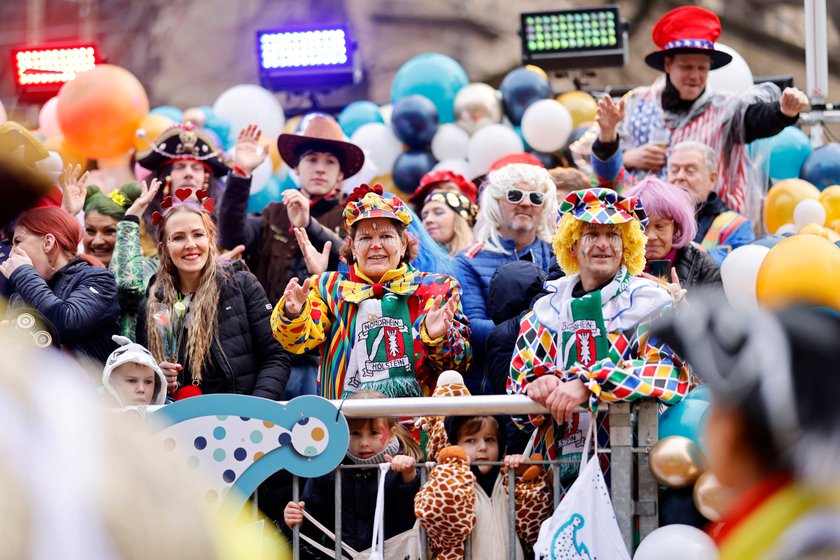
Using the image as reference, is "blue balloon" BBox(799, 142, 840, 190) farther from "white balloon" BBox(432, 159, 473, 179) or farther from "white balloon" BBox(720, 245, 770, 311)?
"white balloon" BBox(720, 245, 770, 311)

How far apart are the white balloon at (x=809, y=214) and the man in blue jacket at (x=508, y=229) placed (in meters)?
2.03

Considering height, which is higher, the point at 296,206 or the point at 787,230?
the point at 296,206

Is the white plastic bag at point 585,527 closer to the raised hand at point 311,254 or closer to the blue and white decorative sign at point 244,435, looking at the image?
the blue and white decorative sign at point 244,435

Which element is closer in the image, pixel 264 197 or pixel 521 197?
pixel 521 197

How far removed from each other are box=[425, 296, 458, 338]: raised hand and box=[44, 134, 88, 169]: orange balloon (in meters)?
5.19

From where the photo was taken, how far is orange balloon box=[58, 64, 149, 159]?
9328 millimetres

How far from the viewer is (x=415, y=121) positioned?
9805mm

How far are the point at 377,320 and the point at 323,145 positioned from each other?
1.86 metres

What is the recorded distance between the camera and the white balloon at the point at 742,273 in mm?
5488

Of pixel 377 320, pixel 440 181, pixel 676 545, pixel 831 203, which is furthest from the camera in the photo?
pixel 831 203

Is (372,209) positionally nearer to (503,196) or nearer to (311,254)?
(311,254)

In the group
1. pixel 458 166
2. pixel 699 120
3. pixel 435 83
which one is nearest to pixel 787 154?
pixel 458 166

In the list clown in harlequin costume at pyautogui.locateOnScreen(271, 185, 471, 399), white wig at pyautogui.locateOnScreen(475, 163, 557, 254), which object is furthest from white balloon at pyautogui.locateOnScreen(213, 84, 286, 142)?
clown in harlequin costume at pyautogui.locateOnScreen(271, 185, 471, 399)

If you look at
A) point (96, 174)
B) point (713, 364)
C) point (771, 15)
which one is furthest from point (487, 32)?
point (713, 364)
